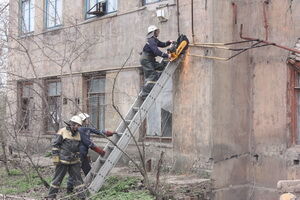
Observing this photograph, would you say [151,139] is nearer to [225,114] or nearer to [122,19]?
[225,114]

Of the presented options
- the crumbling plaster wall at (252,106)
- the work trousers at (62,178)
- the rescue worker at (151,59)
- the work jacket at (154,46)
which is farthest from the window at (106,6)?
the work trousers at (62,178)

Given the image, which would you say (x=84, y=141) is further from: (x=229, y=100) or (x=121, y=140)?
(x=229, y=100)

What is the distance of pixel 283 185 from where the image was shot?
7172mm

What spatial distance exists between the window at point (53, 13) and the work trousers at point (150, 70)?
19.4 ft

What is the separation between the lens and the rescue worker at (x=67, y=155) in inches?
376

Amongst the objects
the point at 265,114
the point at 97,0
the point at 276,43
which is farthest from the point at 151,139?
the point at 97,0

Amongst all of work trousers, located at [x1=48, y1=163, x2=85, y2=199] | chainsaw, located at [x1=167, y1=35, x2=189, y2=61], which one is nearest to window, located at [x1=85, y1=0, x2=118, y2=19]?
chainsaw, located at [x1=167, y1=35, x2=189, y2=61]

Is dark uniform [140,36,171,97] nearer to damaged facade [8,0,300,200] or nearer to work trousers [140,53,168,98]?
work trousers [140,53,168,98]

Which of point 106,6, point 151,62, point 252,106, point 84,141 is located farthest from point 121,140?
point 106,6

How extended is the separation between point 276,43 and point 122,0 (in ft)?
15.9

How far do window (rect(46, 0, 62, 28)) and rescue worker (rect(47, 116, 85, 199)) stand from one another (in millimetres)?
6915

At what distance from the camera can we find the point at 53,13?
634 inches

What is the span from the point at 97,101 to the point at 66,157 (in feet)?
15.3

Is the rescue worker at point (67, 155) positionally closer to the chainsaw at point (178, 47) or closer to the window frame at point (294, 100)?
the chainsaw at point (178, 47)
